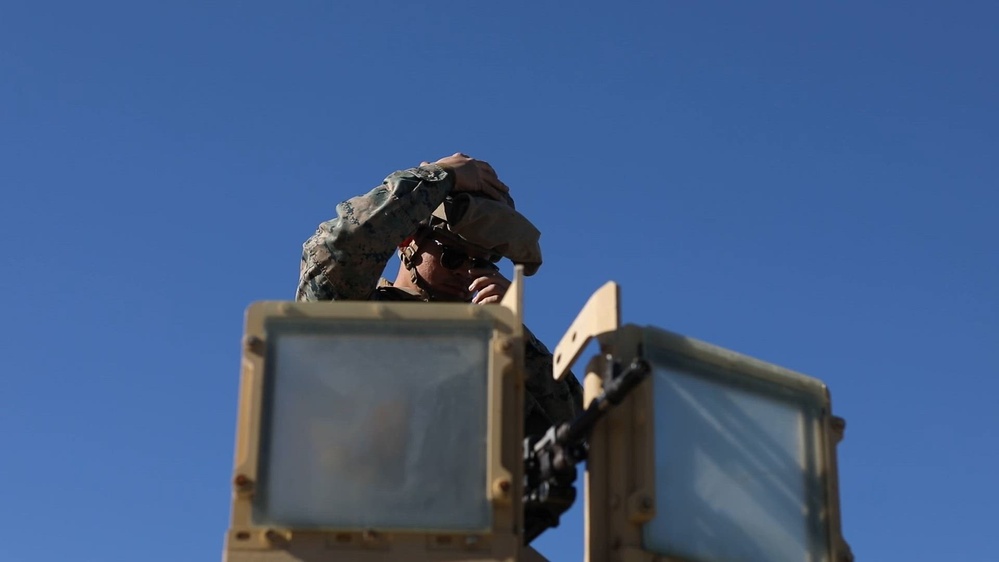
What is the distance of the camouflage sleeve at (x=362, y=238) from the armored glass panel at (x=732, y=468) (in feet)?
9.59

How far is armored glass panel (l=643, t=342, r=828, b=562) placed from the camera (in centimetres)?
704

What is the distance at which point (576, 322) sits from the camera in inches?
299

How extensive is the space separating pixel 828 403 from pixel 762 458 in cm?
47

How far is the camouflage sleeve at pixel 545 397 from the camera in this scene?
10242 mm

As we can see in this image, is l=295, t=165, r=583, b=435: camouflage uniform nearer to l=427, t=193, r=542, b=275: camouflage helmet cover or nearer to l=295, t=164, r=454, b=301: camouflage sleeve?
l=295, t=164, r=454, b=301: camouflage sleeve

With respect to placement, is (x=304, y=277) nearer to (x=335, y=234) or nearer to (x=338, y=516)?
(x=335, y=234)

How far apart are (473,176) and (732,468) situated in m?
3.70

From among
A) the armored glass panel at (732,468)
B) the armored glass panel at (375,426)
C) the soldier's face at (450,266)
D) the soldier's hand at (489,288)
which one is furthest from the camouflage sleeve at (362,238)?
the armored glass panel at (732,468)

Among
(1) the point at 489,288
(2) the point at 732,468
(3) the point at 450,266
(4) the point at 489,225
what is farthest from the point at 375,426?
(3) the point at 450,266

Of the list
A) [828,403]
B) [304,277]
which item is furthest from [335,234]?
[828,403]

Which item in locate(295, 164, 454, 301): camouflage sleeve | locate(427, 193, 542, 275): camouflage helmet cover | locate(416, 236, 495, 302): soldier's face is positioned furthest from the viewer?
locate(416, 236, 495, 302): soldier's face

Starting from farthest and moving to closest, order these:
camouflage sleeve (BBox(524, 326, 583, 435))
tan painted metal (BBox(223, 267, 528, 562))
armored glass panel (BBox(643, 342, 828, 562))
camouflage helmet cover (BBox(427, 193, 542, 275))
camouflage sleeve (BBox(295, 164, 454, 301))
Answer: camouflage helmet cover (BBox(427, 193, 542, 275)) → camouflage sleeve (BBox(524, 326, 583, 435)) → camouflage sleeve (BBox(295, 164, 454, 301)) → armored glass panel (BBox(643, 342, 828, 562)) → tan painted metal (BBox(223, 267, 528, 562))

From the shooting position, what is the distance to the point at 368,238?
32.3 feet

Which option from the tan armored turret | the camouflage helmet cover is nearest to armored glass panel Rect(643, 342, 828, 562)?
the tan armored turret
